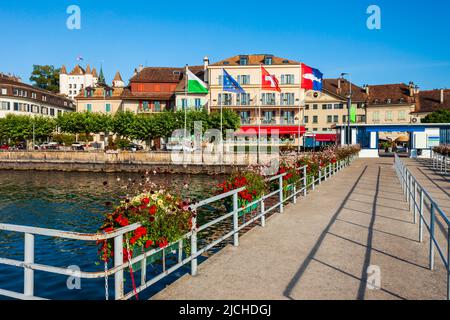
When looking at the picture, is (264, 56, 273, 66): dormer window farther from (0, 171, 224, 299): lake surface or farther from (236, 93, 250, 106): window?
(0, 171, 224, 299): lake surface

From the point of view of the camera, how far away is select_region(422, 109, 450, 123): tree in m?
72.2

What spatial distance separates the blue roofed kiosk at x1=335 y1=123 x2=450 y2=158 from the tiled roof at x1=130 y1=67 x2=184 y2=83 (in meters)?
31.7

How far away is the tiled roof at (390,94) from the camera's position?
263 ft

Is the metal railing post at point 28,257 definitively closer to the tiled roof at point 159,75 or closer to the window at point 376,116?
the tiled roof at point 159,75

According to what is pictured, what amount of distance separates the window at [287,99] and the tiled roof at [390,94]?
20676 millimetres

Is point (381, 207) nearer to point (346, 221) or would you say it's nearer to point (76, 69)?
point (346, 221)

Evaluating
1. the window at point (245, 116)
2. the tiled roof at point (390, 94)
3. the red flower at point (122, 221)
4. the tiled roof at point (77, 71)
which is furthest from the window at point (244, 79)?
the tiled roof at point (77, 71)

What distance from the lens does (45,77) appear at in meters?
121

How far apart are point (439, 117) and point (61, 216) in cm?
6623

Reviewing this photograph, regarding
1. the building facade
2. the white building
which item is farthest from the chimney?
the white building

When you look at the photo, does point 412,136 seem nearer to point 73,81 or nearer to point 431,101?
point 431,101

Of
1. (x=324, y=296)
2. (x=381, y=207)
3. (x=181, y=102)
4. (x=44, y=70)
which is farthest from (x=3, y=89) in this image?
(x=324, y=296)

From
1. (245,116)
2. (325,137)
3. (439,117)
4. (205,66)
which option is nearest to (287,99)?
(245,116)
